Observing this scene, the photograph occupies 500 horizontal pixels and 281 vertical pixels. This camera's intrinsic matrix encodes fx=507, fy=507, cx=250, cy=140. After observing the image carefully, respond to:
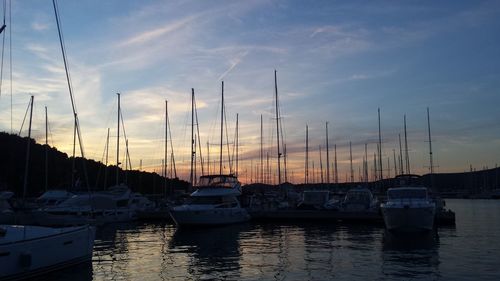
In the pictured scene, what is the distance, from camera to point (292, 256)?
24.6 m

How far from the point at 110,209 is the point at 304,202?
21.0 m

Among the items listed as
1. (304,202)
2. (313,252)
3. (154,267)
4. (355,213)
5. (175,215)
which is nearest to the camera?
(154,267)

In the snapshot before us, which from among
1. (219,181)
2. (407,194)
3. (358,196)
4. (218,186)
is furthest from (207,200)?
(358,196)

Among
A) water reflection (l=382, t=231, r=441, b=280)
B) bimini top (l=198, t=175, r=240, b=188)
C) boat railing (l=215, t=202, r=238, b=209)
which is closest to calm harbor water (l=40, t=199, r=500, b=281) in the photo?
water reflection (l=382, t=231, r=441, b=280)

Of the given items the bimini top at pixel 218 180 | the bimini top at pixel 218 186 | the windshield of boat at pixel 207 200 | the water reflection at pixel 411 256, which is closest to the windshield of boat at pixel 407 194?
the water reflection at pixel 411 256

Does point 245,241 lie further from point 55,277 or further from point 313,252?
point 55,277

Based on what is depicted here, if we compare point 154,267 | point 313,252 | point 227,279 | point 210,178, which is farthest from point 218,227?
point 227,279

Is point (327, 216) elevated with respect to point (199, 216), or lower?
lower

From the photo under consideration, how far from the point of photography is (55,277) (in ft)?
59.6

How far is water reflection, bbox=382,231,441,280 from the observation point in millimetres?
19453

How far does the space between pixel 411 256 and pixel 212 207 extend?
71.6 ft

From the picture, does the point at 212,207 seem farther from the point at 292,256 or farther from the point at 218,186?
the point at 292,256

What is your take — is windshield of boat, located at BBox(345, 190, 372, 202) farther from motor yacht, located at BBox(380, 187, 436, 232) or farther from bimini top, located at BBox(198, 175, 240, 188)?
motor yacht, located at BBox(380, 187, 436, 232)

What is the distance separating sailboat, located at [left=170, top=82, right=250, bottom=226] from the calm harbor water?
111 inches
